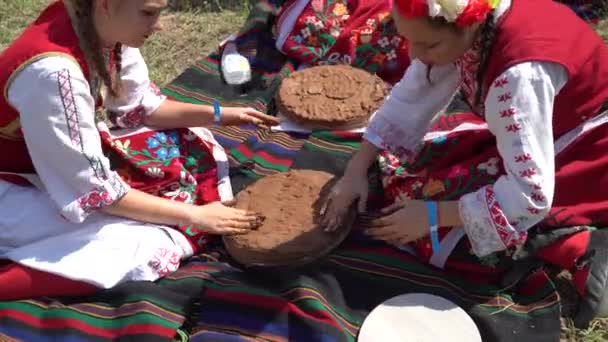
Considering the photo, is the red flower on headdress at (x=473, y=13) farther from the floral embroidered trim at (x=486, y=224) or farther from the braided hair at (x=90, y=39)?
the braided hair at (x=90, y=39)

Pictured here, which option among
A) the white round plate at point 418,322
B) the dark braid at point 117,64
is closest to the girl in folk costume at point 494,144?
the white round plate at point 418,322

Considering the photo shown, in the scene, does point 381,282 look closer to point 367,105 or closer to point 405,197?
point 405,197

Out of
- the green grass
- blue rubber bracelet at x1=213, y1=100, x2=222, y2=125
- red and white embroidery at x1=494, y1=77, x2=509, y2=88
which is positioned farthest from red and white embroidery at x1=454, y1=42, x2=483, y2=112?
the green grass

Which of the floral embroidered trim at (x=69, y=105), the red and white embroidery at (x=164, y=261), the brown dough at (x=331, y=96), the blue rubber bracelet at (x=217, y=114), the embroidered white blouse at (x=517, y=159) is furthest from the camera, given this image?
the brown dough at (x=331, y=96)

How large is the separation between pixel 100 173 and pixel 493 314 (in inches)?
51.8

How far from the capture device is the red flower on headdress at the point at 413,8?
1772mm

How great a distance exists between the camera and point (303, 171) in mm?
2631

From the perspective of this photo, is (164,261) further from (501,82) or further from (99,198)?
(501,82)

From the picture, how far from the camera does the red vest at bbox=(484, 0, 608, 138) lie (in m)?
1.88

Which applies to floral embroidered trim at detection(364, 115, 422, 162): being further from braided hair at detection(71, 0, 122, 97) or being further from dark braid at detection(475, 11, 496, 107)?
braided hair at detection(71, 0, 122, 97)

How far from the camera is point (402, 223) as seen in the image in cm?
223

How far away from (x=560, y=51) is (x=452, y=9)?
1.23 ft

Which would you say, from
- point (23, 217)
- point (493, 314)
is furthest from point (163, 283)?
point (493, 314)

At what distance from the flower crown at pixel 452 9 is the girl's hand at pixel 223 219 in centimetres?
93
